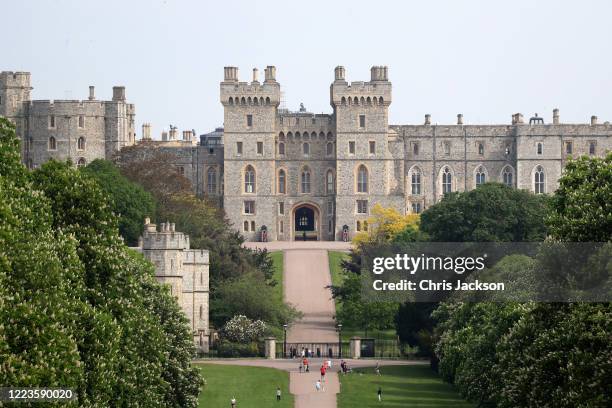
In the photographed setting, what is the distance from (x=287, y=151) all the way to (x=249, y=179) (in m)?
3.11

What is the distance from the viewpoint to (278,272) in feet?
281

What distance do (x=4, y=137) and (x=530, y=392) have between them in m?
11.1

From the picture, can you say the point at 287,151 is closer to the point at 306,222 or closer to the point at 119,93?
the point at 306,222

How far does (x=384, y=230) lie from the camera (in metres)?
90.5

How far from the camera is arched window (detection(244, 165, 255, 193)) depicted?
99938mm

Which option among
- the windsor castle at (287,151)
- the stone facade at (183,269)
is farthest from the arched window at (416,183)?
the stone facade at (183,269)

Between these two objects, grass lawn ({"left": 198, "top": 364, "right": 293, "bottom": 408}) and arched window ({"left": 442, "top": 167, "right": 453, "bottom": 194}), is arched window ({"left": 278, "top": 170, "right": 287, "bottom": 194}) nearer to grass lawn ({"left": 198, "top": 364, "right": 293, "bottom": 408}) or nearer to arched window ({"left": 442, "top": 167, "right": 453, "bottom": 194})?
arched window ({"left": 442, "top": 167, "right": 453, "bottom": 194})

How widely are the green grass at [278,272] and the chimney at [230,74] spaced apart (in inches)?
543

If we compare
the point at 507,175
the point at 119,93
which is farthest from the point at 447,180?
the point at 119,93

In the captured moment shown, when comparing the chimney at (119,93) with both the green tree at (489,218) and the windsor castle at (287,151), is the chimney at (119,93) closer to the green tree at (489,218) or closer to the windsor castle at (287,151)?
the windsor castle at (287,151)

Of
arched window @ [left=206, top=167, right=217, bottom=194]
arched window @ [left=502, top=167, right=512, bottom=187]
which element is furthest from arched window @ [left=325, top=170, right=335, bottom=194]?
arched window @ [left=502, top=167, right=512, bottom=187]

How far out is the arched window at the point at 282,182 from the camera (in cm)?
10119

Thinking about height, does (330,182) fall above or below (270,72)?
below

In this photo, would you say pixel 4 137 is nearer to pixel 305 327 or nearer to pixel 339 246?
pixel 305 327
